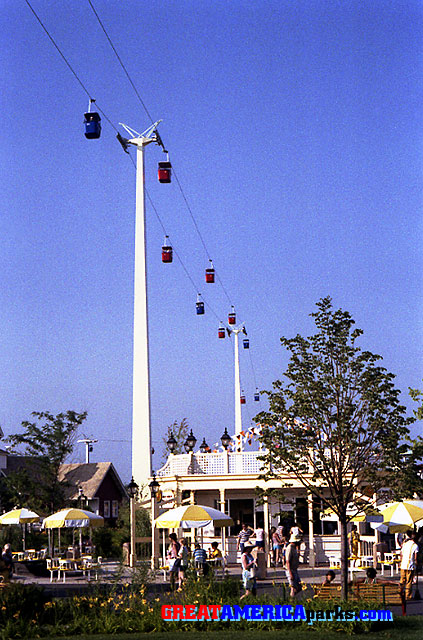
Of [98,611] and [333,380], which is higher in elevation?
[333,380]

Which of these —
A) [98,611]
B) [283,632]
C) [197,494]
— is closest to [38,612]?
[98,611]

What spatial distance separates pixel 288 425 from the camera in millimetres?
19812

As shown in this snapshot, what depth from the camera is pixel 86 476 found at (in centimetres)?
5997

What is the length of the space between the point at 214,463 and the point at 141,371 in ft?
21.1

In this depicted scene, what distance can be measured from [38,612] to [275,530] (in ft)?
64.3

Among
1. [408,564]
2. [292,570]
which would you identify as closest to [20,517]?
[292,570]

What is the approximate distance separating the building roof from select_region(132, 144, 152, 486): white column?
1701cm

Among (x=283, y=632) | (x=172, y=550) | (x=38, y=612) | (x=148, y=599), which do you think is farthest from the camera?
(x=172, y=550)

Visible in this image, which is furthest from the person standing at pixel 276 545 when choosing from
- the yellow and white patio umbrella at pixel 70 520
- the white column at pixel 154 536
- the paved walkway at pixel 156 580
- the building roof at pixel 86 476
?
the building roof at pixel 86 476

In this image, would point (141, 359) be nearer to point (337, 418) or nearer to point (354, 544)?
point (354, 544)

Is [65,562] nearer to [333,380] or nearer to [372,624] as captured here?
[333,380]

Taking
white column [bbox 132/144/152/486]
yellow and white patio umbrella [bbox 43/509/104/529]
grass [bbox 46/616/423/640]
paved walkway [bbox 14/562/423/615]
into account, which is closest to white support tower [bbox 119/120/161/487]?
white column [bbox 132/144/152/486]

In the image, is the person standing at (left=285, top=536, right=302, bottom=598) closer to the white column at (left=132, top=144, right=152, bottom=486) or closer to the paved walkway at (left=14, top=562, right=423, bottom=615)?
the paved walkway at (left=14, top=562, right=423, bottom=615)

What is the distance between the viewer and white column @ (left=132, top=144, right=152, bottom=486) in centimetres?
Result: 4172
